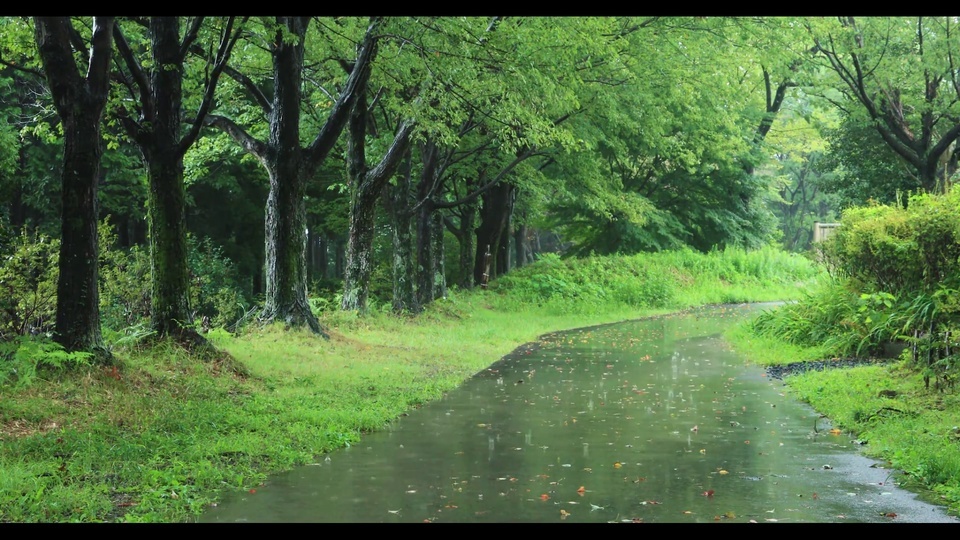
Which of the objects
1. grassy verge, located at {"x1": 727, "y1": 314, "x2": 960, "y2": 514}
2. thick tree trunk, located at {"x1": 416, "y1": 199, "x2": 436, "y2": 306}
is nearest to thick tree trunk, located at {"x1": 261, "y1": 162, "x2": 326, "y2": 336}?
grassy verge, located at {"x1": 727, "y1": 314, "x2": 960, "y2": 514}

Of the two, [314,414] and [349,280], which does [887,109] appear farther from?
[314,414]

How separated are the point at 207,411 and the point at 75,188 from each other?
9.71ft

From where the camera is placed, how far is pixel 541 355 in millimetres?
18891

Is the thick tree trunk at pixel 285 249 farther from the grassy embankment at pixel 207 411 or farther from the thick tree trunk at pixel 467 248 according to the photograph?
the thick tree trunk at pixel 467 248

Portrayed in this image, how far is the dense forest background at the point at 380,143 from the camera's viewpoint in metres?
13.6

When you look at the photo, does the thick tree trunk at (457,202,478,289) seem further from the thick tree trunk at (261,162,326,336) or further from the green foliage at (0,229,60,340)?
the green foliage at (0,229,60,340)

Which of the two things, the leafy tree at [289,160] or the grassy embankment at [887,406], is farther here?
the leafy tree at [289,160]

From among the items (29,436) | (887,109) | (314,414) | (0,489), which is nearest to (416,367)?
(314,414)

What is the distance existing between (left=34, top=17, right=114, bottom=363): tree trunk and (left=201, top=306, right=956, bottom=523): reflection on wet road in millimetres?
3575

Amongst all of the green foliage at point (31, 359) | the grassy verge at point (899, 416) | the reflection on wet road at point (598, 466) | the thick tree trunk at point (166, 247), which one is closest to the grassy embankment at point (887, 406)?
the grassy verge at point (899, 416)

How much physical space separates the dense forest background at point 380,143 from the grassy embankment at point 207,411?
0.92m

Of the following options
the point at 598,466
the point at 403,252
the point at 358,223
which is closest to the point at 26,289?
the point at 358,223
